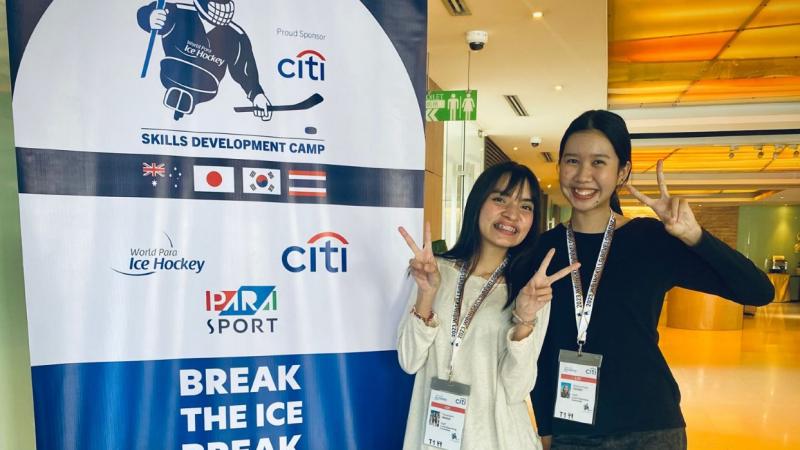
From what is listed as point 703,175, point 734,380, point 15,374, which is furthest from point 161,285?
point 703,175

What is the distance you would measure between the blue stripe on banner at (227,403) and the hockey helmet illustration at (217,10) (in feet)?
3.50

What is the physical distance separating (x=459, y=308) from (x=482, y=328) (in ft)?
0.30

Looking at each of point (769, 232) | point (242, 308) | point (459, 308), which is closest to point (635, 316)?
point (459, 308)

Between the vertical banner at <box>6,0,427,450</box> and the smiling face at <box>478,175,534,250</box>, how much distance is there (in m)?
0.30

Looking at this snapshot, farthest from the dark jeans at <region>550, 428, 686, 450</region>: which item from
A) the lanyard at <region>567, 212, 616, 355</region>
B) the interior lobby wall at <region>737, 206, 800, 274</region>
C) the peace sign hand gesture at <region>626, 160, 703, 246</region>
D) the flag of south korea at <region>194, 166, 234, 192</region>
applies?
the interior lobby wall at <region>737, 206, 800, 274</region>

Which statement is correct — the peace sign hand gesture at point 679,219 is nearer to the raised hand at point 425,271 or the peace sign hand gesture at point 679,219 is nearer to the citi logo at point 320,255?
the raised hand at point 425,271

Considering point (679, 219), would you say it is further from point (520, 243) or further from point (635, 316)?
point (520, 243)

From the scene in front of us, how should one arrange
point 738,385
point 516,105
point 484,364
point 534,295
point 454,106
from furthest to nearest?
point 516,105, point 738,385, point 454,106, point 484,364, point 534,295

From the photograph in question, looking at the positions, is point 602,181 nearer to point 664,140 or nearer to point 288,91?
point 288,91

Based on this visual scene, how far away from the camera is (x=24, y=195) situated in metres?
1.44

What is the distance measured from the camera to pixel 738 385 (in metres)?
5.44

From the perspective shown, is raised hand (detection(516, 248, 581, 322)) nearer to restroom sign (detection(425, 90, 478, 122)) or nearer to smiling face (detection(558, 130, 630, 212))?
smiling face (detection(558, 130, 630, 212))

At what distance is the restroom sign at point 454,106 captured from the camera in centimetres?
458

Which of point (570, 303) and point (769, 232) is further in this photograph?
point (769, 232)
